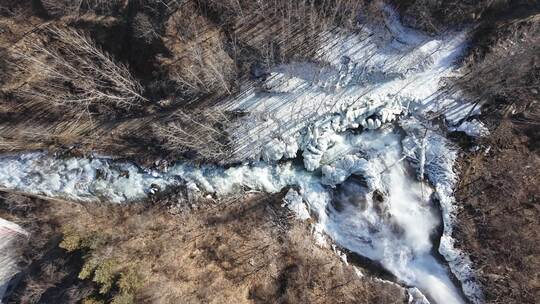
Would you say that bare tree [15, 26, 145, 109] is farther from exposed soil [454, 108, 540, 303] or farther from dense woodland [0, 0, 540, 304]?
exposed soil [454, 108, 540, 303]

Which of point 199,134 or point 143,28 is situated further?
point 199,134

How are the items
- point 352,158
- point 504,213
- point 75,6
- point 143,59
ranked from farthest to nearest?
point 143,59 → point 75,6 → point 352,158 → point 504,213

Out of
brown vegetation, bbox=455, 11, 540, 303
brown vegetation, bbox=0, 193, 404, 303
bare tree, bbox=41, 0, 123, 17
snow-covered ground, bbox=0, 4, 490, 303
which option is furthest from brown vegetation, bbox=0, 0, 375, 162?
brown vegetation, bbox=455, 11, 540, 303

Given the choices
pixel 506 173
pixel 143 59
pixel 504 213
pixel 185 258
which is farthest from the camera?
pixel 143 59

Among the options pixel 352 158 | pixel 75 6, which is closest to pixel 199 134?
pixel 352 158

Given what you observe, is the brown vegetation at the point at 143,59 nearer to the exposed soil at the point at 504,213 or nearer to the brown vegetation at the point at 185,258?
the brown vegetation at the point at 185,258

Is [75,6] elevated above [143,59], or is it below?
above

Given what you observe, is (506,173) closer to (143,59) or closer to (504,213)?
(504,213)
